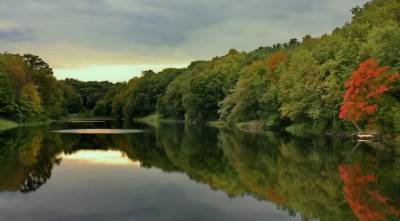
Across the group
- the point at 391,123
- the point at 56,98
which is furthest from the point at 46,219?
the point at 56,98

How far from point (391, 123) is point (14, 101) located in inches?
2232

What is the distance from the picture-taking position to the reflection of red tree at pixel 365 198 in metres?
14.3

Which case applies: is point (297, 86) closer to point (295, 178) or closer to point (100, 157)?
point (100, 157)

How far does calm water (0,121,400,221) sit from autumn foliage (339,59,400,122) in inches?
267

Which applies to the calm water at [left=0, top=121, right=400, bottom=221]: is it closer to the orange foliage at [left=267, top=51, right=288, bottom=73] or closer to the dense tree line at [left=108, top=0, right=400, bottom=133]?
the dense tree line at [left=108, top=0, right=400, bottom=133]

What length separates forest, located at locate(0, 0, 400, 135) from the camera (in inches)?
1602

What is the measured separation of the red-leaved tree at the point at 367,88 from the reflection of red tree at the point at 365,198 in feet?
59.7

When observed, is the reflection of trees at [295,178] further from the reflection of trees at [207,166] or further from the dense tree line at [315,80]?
the dense tree line at [315,80]

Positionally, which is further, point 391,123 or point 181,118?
point 181,118

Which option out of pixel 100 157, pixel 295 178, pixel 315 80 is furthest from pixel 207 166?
pixel 315 80

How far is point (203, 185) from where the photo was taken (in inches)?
811

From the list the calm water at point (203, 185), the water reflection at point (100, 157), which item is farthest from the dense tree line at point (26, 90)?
the calm water at point (203, 185)

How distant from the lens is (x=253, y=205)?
16.2 meters

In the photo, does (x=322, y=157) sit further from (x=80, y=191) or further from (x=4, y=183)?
(x=4, y=183)
